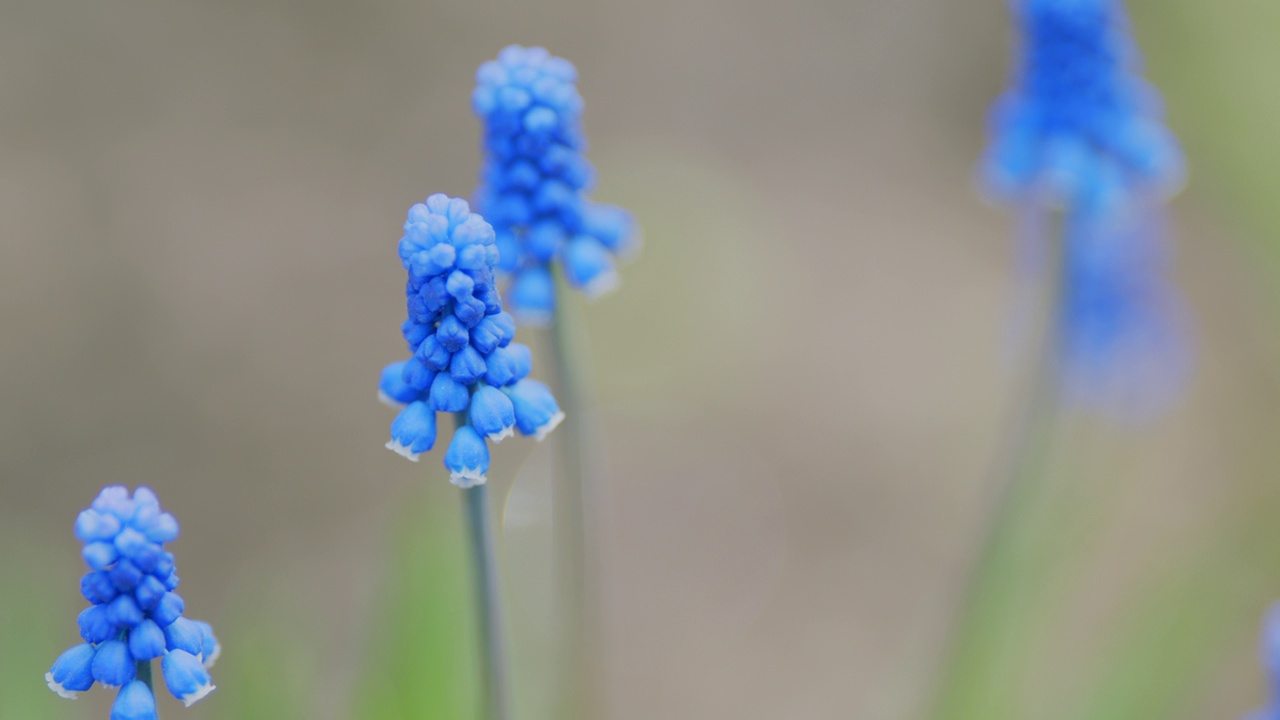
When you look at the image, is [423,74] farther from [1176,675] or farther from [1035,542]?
[1176,675]

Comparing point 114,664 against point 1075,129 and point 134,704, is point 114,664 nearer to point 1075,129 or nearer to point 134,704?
point 134,704

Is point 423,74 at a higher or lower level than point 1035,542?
higher

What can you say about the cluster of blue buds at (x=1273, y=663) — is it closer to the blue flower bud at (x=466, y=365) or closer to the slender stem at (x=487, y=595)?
the slender stem at (x=487, y=595)

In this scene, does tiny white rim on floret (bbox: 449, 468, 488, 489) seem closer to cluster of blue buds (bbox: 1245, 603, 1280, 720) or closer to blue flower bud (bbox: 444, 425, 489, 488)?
blue flower bud (bbox: 444, 425, 489, 488)

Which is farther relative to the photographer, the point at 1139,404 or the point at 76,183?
the point at 76,183

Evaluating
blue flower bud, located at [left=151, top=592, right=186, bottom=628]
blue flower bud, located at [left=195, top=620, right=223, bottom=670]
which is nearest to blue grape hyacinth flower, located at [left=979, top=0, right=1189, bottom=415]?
blue flower bud, located at [left=195, top=620, right=223, bottom=670]

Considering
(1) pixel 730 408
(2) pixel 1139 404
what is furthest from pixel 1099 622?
(1) pixel 730 408

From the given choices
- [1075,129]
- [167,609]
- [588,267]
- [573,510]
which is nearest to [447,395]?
[167,609]
